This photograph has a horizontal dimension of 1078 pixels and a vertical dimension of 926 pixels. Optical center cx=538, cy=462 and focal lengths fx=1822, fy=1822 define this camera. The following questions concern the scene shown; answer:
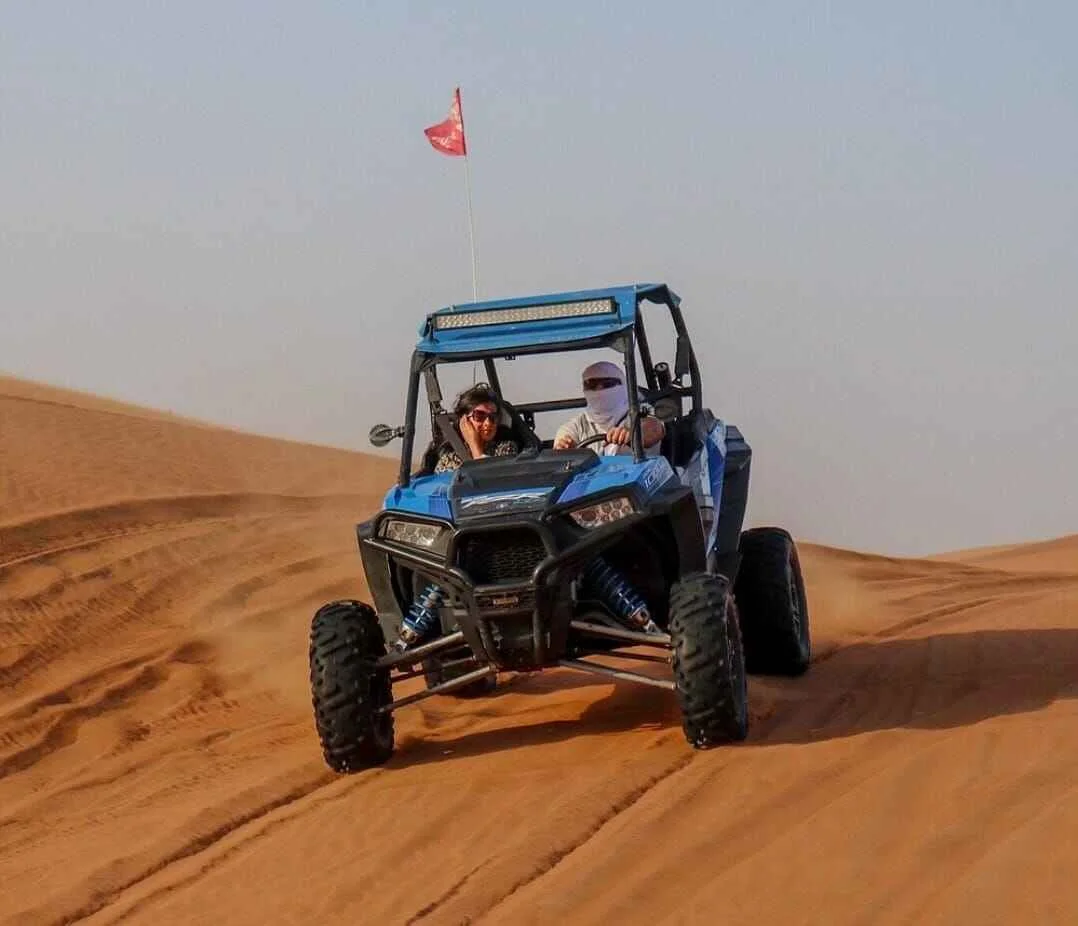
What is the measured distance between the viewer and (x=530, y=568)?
7645 millimetres

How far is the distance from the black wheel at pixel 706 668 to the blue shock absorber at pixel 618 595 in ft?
1.00

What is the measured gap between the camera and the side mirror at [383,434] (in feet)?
28.7

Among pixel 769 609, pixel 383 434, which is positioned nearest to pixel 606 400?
pixel 383 434

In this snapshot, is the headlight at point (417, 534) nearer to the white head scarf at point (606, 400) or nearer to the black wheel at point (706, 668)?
the black wheel at point (706, 668)

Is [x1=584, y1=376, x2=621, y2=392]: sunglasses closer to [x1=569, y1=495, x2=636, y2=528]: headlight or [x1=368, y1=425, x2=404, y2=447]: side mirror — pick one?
[x1=368, y1=425, x2=404, y2=447]: side mirror

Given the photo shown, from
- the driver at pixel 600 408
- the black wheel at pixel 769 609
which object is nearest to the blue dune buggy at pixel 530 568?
the driver at pixel 600 408

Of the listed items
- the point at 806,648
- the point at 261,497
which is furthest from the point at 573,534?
the point at 261,497

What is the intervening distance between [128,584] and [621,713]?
5938 mm

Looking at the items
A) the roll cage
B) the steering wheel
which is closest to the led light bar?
the roll cage

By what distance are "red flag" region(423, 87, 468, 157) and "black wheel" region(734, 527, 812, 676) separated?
9.52 ft

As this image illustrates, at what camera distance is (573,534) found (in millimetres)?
7633

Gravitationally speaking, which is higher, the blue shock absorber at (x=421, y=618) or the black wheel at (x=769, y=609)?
the blue shock absorber at (x=421, y=618)

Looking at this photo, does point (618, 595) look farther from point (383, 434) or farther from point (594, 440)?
point (383, 434)

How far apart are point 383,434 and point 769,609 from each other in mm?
2469
